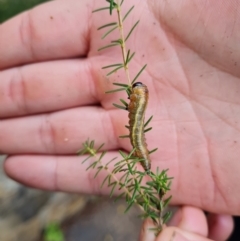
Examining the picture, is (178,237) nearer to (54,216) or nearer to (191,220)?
(191,220)

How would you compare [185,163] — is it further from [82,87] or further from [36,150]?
[36,150]

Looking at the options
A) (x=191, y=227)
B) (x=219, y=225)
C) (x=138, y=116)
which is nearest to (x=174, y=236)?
(x=191, y=227)

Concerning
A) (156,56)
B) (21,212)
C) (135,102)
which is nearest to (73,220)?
(21,212)

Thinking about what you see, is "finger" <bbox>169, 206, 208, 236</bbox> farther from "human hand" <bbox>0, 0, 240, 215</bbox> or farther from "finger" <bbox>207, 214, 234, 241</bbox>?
"finger" <bbox>207, 214, 234, 241</bbox>

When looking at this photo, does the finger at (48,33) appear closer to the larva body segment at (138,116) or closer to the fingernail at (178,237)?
the larva body segment at (138,116)

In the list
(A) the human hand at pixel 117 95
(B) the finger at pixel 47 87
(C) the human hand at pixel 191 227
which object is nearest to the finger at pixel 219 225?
(C) the human hand at pixel 191 227
